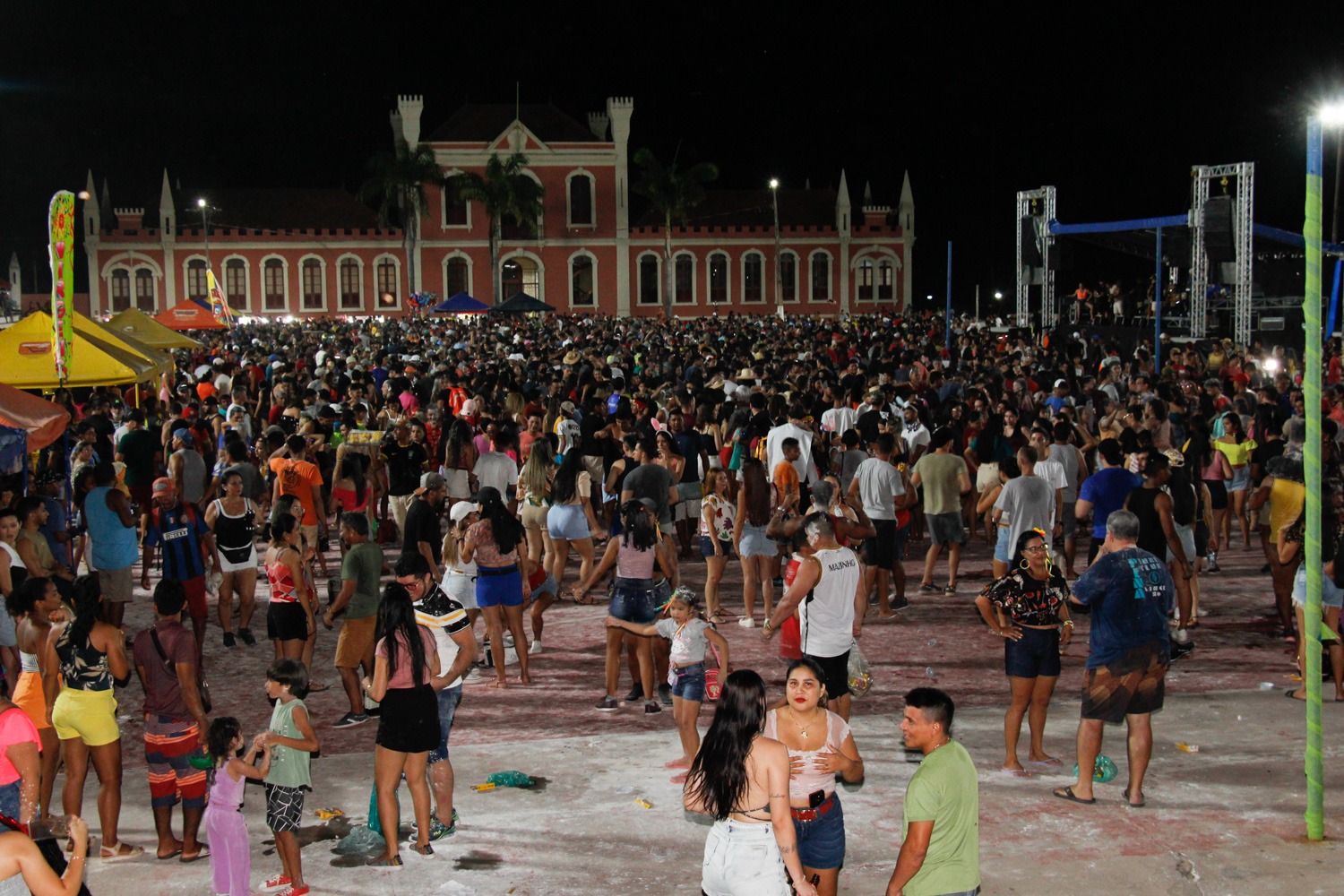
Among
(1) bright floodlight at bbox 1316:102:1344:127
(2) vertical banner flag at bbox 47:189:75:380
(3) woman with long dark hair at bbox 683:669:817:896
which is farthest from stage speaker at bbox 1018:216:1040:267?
(3) woman with long dark hair at bbox 683:669:817:896

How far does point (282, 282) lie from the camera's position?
2208 inches

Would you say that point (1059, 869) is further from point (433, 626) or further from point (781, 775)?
point (433, 626)

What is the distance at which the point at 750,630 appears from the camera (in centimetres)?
947

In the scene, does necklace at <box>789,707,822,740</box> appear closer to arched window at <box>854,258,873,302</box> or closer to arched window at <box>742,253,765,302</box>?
arched window at <box>742,253,765,302</box>

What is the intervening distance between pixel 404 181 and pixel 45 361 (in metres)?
42.5

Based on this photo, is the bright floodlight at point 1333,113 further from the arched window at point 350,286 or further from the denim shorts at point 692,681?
the arched window at point 350,286

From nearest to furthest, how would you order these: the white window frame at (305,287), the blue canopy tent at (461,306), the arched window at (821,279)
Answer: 1. the blue canopy tent at (461,306)
2. the white window frame at (305,287)
3. the arched window at (821,279)

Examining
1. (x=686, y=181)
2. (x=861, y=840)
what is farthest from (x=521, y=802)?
(x=686, y=181)

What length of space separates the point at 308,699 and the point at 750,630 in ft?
10.6

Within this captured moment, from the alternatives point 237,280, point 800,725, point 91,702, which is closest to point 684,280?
point 237,280

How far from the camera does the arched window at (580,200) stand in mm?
57750

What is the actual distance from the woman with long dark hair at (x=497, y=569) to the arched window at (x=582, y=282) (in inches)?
2003

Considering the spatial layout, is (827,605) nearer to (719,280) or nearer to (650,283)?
(719,280)

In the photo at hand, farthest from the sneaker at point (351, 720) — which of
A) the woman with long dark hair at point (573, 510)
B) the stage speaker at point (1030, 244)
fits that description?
the stage speaker at point (1030, 244)
